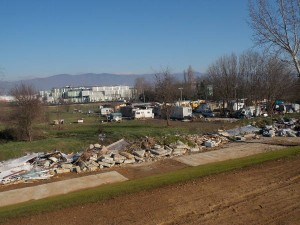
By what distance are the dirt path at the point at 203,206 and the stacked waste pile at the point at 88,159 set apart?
6359mm

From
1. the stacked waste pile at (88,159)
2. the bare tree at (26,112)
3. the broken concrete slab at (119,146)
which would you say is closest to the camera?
the stacked waste pile at (88,159)

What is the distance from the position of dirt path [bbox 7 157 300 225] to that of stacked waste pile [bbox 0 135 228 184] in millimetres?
6359

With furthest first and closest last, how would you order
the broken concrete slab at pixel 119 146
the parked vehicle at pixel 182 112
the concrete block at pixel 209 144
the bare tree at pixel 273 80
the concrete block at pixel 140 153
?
the parked vehicle at pixel 182 112, the bare tree at pixel 273 80, the concrete block at pixel 209 144, the broken concrete slab at pixel 119 146, the concrete block at pixel 140 153

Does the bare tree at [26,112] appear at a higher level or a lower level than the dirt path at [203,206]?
higher

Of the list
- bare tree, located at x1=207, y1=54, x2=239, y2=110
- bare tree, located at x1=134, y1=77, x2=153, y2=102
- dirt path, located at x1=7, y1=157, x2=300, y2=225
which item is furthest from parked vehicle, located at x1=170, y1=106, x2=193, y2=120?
bare tree, located at x1=134, y1=77, x2=153, y2=102

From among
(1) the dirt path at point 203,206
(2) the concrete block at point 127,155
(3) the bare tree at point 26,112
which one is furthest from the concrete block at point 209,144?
(3) the bare tree at point 26,112

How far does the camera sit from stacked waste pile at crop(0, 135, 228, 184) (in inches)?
566

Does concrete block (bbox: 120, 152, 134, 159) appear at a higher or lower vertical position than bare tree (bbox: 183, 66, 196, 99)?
lower

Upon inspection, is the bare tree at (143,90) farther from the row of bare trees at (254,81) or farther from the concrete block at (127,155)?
the concrete block at (127,155)

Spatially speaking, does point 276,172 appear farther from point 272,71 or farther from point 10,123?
point 272,71

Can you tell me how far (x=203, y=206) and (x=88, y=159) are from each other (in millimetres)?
8976

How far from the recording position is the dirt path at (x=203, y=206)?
718 cm

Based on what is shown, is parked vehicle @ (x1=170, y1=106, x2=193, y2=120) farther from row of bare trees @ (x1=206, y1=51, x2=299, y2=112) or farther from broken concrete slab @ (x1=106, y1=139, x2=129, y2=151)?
broken concrete slab @ (x1=106, y1=139, x2=129, y2=151)

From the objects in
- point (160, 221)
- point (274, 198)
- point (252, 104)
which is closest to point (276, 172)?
point (274, 198)
